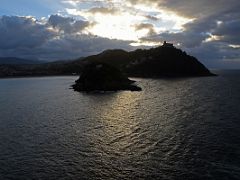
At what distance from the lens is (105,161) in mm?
42062

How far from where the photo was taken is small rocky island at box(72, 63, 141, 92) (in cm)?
14473

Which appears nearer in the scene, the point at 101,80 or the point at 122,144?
the point at 122,144

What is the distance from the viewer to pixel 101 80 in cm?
14875

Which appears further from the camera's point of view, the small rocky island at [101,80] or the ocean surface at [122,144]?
the small rocky island at [101,80]

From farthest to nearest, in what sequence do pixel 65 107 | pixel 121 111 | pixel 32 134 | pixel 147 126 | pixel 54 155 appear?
1. pixel 65 107
2. pixel 121 111
3. pixel 147 126
4. pixel 32 134
5. pixel 54 155

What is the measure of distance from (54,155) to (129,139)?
46.4ft

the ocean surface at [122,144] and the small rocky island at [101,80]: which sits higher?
the small rocky island at [101,80]

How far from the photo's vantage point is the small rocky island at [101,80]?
144725mm

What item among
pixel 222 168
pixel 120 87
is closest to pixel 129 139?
pixel 222 168

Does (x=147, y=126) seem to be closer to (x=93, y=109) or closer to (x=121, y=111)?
(x=121, y=111)

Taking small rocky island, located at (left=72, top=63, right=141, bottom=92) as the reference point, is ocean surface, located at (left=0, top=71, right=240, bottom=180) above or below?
below

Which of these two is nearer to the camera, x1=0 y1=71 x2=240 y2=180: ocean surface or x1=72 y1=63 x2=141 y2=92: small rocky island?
x1=0 y1=71 x2=240 y2=180: ocean surface

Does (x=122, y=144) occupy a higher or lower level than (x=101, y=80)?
lower

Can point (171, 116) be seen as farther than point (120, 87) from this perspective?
No
